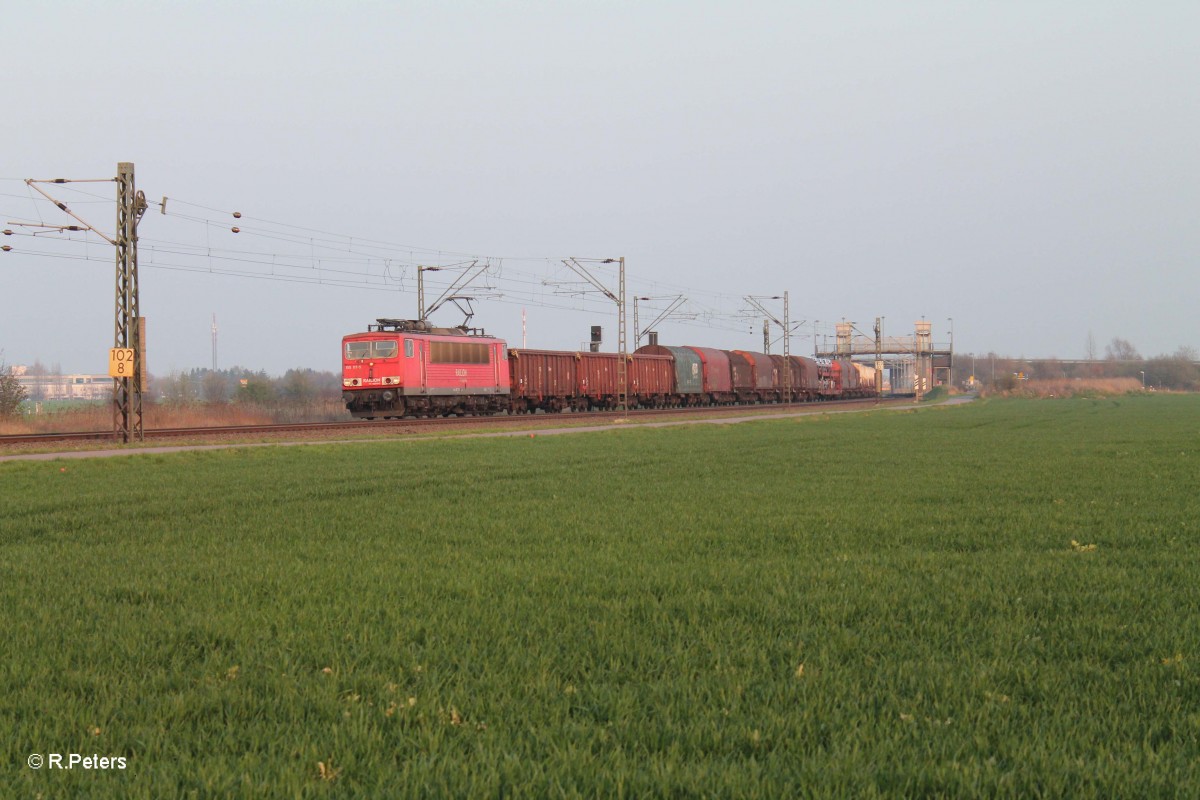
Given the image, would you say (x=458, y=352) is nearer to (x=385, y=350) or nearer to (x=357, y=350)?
(x=385, y=350)

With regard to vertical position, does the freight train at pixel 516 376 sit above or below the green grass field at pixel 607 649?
above

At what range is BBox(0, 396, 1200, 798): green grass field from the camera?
393cm

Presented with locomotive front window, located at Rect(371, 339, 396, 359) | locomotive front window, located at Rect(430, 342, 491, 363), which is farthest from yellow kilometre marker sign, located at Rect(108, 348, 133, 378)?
locomotive front window, located at Rect(430, 342, 491, 363)

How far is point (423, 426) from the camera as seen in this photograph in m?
34.7

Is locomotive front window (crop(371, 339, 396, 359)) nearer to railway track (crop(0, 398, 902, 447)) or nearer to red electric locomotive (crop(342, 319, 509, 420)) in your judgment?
red electric locomotive (crop(342, 319, 509, 420))

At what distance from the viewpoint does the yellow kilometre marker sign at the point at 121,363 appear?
1030 inches

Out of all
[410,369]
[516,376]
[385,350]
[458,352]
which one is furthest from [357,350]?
[516,376]

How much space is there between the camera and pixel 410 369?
3809 centimetres

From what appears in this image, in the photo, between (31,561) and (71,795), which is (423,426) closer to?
(31,561)

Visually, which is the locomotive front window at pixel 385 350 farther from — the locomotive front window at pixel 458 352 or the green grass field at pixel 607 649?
the green grass field at pixel 607 649

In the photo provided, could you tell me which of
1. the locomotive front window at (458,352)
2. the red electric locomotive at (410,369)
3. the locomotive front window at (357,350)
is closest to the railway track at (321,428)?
the red electric locomotive at (410,369)

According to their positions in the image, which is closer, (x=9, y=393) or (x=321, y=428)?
(x=321, y=428)

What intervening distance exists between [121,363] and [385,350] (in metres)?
12.6

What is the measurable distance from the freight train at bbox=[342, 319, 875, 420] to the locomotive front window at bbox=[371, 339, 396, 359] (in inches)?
1.5
